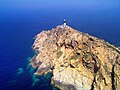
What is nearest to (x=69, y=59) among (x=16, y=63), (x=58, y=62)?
(x=58, y=62)

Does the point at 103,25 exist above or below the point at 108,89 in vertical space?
above

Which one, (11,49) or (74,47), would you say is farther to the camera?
(11,49)

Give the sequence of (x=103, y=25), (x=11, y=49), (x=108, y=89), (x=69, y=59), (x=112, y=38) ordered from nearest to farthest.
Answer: (x=108, y=89)
(x=69, y=59)
(x=11, y=49)
(x=112, y=38)
(x=103, y=25)

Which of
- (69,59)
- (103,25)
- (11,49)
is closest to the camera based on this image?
(69,59)

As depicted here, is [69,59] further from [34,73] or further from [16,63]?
[16,63]

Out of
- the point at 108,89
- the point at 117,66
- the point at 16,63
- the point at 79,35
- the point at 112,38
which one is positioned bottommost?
the point at 108,89

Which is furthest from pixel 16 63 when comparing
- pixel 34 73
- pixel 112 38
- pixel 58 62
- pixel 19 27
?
pixel 19 27
